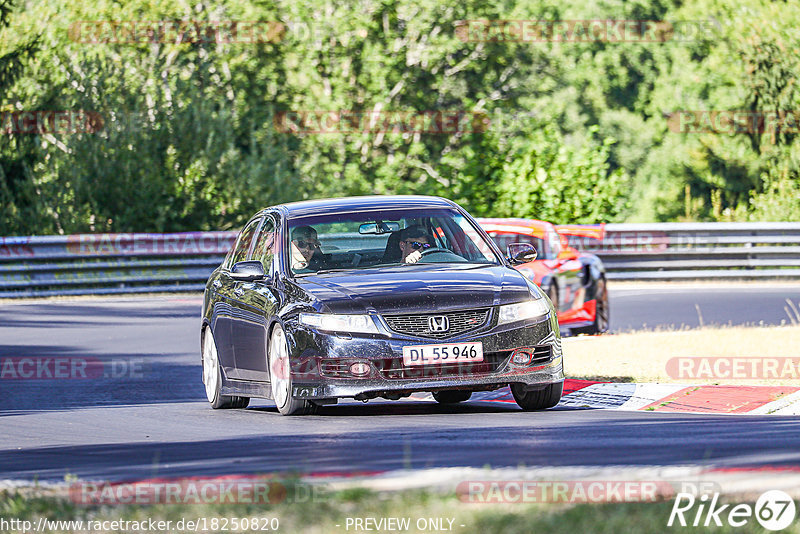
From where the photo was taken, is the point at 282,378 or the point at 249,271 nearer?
the point at 282,378

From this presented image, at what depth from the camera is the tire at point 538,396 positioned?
10723 millimetres

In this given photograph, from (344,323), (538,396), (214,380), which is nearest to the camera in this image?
(344,323)

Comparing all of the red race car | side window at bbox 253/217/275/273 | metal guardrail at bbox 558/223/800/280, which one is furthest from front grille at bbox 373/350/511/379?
metal guardrail at bbox 558/223/800/280

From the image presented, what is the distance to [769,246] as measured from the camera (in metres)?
30.3

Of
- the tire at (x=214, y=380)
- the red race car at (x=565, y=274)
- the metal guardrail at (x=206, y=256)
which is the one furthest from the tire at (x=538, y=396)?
the metal guardrail at (x=206, y=256)

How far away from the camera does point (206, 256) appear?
29391mm

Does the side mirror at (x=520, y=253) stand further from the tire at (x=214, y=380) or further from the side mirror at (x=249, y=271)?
the tire at (x=214, y=380)

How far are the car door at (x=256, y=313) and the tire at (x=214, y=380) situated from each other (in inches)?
20.0

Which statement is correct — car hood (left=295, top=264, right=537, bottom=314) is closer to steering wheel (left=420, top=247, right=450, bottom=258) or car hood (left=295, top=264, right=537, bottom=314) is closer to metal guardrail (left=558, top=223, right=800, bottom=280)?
steering wheel (left=420, top=247, right=450, bottom=258)

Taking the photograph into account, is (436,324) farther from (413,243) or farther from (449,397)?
(449,397)

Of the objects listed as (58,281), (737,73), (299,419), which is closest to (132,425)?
(299,419)

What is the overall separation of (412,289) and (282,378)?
1.16 meters

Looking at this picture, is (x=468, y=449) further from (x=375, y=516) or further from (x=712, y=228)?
(x=712, y=228)

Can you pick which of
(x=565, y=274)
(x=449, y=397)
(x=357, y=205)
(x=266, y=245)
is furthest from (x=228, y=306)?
(x=565, y=274)
